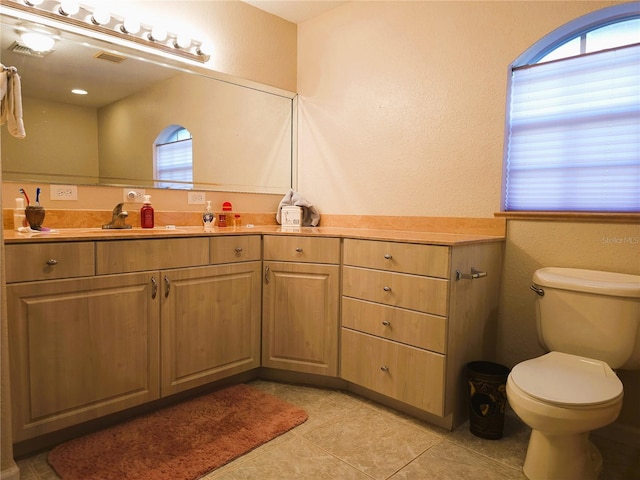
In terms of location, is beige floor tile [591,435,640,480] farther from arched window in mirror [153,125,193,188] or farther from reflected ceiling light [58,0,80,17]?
reflected ceiling light [58,0,80,17]

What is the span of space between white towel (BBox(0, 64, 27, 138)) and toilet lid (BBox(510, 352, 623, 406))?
2114 millimetres

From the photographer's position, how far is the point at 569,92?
6.40 ft

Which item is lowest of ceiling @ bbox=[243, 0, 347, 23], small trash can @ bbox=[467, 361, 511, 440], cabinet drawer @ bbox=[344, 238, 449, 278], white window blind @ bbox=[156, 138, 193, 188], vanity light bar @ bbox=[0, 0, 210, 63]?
small trash can @ bbox=[467, 361, 511, 440]

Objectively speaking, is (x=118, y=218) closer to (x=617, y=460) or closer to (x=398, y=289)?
(x=398, y=289)

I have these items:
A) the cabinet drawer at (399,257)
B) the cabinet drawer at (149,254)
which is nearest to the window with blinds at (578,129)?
the cabinet drawer at (399,257)

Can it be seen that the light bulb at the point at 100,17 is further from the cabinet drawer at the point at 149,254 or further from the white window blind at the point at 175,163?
the cabinet drawer at the point at 149,254

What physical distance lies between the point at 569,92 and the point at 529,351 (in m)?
1.27

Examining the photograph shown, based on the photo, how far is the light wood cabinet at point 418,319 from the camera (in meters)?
1.81

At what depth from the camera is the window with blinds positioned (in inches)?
71.0

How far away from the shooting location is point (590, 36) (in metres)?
1.94

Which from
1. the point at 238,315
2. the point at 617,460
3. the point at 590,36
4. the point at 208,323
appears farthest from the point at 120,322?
the point at 590,36

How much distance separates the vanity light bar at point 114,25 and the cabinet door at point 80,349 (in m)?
1.33

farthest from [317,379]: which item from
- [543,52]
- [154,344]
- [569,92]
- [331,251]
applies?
[543,52]

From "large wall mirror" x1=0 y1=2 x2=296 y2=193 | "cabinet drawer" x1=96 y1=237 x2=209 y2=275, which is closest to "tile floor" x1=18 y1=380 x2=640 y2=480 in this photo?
"cabinet drawer" x1=96 y1=237 x2=209 y2=275
